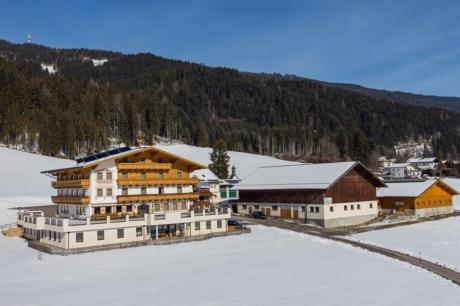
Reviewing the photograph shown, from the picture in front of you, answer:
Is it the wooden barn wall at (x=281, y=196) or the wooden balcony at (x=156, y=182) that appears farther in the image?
the wooden barn wall at (x=281, y=196)

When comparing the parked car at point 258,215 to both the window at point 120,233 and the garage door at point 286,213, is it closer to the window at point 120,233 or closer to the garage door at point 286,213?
the garage door at point 286,213

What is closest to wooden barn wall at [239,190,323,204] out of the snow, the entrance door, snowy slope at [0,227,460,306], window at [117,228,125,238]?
the entrance door

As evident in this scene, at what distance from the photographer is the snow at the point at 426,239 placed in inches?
1663

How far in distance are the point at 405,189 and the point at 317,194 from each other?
65.8ft

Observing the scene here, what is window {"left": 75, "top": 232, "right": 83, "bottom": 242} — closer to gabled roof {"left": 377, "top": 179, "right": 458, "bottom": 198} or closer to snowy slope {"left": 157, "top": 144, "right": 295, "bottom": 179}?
gabled roof {"left": 377, "top": 179, "right": 458, "bottom": 198}

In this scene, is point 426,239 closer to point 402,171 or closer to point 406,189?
point 406,189

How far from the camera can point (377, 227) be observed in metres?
58.7

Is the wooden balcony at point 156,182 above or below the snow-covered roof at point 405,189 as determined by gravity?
above

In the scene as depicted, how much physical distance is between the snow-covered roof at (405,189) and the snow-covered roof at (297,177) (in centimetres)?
1032

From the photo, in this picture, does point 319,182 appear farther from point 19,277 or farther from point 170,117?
point 170,117

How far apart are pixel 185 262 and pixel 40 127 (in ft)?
295

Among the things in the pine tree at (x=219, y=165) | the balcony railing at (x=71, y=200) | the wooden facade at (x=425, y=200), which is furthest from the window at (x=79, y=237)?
the pine tree at (x=219, y=165)

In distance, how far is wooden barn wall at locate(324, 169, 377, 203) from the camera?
60.5 m

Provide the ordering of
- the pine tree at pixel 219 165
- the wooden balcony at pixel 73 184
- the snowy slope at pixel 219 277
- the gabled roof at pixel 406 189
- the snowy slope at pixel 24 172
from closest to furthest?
the snowy slope at pixel 219 277 < the wooden balcony at pixel 73 184 < the gabled roof at pixel 406 189 < the snowy slope at pixel 24 172 < the pine tree at pixel 219 165
